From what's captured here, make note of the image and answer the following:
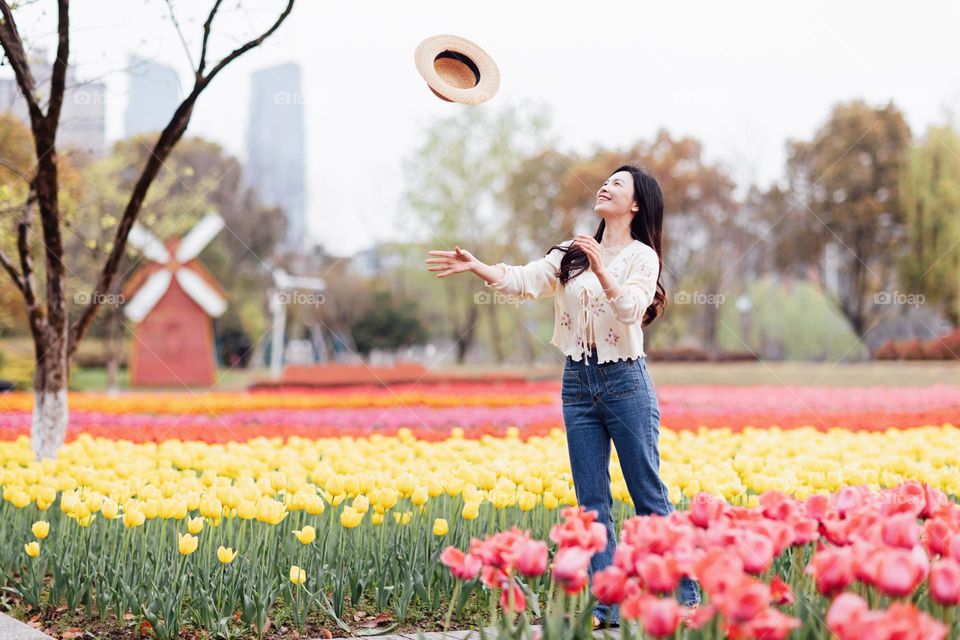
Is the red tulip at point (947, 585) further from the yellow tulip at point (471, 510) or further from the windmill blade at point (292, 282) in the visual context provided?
the windmill blade at point (292, 282)

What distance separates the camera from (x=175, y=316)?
69.7 feet

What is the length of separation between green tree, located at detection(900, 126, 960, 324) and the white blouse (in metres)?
19.6

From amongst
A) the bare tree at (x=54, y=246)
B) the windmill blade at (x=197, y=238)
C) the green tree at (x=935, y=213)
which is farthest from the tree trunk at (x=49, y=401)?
the green tree at (x=935, y=213)

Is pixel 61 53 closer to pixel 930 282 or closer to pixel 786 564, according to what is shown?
pixel 786 564

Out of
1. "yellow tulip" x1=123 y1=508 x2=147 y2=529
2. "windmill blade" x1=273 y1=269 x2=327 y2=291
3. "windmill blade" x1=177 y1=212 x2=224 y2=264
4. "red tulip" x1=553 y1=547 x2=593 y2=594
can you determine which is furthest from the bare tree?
"windmill blade" x1=177 y1=212 x2=224 y2=264

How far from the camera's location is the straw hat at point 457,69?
3381 mm

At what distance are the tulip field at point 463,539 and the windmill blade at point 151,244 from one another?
35.9ft

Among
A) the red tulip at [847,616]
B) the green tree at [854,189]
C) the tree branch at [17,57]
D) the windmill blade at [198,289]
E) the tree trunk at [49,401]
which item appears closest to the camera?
the red tulip at [847,616]

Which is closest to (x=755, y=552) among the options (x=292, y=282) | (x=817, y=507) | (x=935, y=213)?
(x=817, y=507)

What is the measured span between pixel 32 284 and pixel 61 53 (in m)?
1.27

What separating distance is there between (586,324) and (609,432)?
0.36 metres

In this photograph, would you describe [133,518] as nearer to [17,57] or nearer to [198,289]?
[17,57]

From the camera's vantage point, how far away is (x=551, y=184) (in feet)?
75.7

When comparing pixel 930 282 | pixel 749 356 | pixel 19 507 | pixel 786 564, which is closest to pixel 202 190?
pixel 749 356
